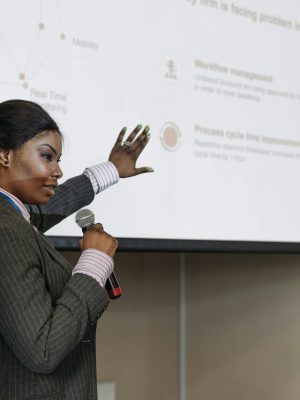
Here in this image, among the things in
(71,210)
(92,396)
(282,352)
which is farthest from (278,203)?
(92,396)

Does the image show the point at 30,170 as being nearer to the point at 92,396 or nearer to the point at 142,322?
the point at 92,396

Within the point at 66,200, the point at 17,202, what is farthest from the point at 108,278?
the point at 66,200

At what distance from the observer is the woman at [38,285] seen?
95 cm

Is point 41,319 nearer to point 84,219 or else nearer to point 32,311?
point 32,311

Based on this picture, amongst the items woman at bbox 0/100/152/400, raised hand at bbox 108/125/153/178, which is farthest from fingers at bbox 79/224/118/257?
raised hand at bbox 108/125/153/178

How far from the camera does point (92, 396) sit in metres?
1.12

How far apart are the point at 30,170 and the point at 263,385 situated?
167 centimetres

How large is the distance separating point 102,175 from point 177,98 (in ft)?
1.79

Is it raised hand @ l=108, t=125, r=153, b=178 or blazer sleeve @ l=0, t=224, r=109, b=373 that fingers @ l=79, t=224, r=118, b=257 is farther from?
raised hand @ l=108, t=125, r=153, b=178

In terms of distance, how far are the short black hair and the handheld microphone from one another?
19cm

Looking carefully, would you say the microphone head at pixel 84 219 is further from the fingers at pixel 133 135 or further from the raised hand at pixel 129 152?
the fingers at pixel 133 135

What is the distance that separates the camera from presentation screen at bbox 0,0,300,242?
70.2 inches

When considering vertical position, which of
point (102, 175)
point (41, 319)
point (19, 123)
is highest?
point (19, 123)

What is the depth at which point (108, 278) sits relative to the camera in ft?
3.71
